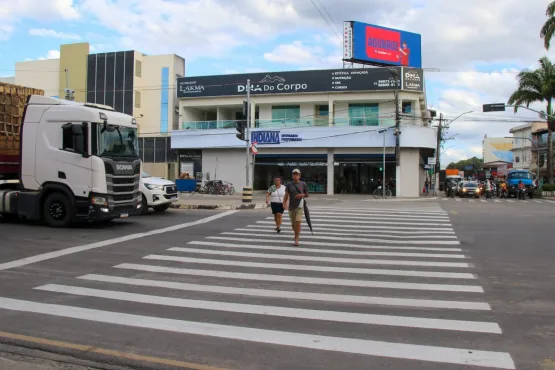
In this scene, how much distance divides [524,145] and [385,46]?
173 feet

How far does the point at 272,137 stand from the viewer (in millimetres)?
38500

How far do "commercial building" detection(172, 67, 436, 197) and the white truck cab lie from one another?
54.4 feet

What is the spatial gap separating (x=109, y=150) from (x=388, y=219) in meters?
10.6

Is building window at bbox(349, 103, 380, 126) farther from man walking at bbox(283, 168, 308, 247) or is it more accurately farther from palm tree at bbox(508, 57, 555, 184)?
man walking at bbox(283, 168, 308, 247)

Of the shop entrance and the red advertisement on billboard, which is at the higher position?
the red advertisement on billboard

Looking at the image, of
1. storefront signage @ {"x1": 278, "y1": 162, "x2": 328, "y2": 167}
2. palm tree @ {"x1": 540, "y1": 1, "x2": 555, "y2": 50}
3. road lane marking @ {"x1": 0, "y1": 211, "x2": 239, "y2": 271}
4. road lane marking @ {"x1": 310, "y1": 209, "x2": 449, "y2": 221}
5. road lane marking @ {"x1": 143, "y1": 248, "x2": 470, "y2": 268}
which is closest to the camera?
road lane marking @ {"x1": 0, "y1": 211, "x2": 239, "y2": 271}

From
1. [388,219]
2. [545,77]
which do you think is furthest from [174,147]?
[545,77]

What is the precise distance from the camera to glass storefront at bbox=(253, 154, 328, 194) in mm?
38656

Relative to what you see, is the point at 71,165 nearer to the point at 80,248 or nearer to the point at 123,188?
the point at 123,188

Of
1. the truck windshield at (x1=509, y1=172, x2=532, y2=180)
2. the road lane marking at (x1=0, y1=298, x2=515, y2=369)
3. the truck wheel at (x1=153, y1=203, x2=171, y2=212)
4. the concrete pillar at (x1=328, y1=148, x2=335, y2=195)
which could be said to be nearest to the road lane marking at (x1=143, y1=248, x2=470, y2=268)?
the road lane marking at (x1=0, y1=298, x2=515, y2=369)

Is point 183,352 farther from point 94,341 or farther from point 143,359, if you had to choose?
point 94,341

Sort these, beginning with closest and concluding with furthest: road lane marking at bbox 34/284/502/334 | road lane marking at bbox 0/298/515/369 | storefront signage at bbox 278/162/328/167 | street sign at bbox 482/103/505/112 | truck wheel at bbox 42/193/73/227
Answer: road lane marking at bbox 0/298/515/369, road lane marking at bbox 34/284/502/334, truck wheel at bbox 42/193/73/227, street sign at bbox 482/103/505/112, storefront signage at bbox 278/162/328/167

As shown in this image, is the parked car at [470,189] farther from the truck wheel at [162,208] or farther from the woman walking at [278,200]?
the woman walking at [278,200]

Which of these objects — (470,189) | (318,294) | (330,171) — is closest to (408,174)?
(330,171)
